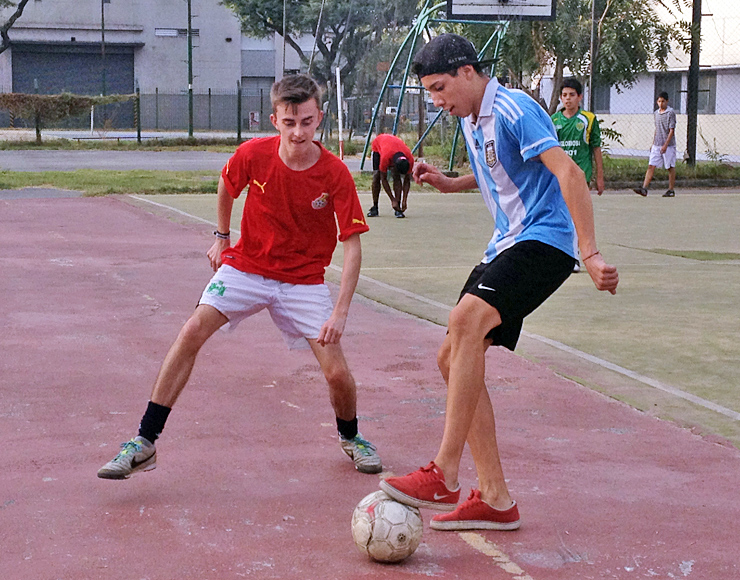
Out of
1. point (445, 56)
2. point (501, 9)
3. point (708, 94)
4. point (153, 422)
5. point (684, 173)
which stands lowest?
point (153, 422)

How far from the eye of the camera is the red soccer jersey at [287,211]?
4.96m

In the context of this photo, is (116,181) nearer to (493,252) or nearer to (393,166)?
(393,166)

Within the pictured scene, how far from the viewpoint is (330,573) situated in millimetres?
3844

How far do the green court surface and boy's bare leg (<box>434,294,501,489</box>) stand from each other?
1.94m

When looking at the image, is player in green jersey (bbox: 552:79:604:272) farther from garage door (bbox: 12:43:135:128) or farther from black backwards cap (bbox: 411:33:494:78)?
garage door (bbox: 12:43:135:128)

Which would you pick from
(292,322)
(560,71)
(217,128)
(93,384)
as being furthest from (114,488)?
(217,128)

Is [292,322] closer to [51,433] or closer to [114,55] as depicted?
[51,433]

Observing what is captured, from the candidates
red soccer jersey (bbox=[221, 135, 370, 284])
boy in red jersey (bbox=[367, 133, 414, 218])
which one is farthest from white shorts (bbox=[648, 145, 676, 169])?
red soccer jersey (bbox=[221, 135, 370, 284])

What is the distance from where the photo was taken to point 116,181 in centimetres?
2208

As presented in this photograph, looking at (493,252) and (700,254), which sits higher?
(493,252)

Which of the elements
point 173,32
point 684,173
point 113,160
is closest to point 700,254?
point 684,173

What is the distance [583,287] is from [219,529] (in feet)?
22.1

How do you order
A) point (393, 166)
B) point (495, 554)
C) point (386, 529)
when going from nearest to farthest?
point (386, 529) < point (495, 554) < point (393, 166)

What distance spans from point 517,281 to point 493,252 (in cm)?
24
